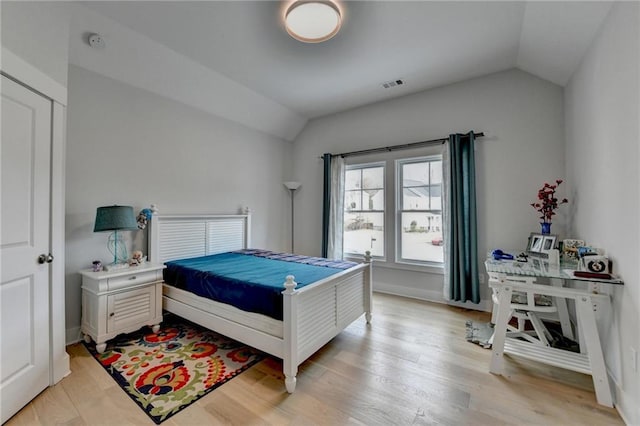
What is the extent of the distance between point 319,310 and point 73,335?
2355 millimetres

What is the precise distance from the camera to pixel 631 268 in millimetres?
1568

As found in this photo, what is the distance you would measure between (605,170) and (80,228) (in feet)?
14.8

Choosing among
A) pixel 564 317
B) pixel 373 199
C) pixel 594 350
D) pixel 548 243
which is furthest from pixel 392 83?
pixel 594 350

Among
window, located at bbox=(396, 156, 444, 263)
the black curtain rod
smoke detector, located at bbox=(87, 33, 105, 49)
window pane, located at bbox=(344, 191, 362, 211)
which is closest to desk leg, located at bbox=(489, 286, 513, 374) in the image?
window, located at bbox=(396, 156, 444, 263)

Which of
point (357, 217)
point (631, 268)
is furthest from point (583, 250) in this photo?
point (357, 217)

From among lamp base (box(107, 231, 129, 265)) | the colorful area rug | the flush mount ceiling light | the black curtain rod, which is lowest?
the colorful area rug

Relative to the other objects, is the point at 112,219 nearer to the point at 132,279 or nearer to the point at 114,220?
the point at 114,220

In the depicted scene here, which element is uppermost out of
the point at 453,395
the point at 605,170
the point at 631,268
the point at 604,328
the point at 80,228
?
the point at 605,170

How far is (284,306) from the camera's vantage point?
1.84 metres

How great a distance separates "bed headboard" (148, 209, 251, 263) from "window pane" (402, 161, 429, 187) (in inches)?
99.5

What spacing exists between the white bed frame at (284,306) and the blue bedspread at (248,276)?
83mm

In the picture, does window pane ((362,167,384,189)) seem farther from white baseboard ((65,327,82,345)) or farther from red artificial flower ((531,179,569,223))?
white baseboard ((65,327,82,345))

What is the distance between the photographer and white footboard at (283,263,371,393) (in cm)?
183

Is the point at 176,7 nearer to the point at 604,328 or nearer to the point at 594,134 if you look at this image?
the point at 594,134
